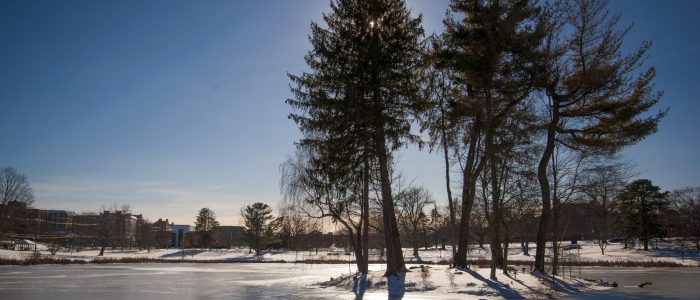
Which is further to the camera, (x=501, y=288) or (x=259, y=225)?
(x=259, y=225)

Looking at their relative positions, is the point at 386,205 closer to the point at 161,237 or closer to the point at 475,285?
the point at 475,285

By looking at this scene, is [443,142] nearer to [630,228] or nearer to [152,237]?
[630,228]

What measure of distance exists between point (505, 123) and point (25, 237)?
104m

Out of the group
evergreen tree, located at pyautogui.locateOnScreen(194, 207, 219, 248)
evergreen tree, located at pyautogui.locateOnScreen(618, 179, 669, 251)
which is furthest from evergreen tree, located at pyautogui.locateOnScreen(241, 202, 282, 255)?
evergreen tree, located at pyautogui.locateOnScreen(618, 179, 669, 251)

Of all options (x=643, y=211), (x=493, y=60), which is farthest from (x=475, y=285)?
(x=643, y=211)

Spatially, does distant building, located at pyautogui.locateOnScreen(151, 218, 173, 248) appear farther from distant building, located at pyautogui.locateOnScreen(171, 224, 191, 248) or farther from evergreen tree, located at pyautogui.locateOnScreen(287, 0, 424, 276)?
evergreen tree, located at pyautogui.locateOnScreen(287, 0, 424, 276)

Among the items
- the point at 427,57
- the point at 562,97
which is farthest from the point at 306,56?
the point at 562,97

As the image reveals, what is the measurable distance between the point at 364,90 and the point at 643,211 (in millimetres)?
48017

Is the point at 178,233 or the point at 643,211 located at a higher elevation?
the point at 643,211

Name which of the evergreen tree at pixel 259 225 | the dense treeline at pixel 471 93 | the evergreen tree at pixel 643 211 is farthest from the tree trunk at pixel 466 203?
the evergreen tree at pixel 259 225

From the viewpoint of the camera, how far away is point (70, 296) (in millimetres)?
17172

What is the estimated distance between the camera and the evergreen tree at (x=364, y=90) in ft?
71.2

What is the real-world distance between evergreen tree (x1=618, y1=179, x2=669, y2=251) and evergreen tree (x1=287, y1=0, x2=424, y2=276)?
1709 inches

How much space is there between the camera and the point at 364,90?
21.9 m
